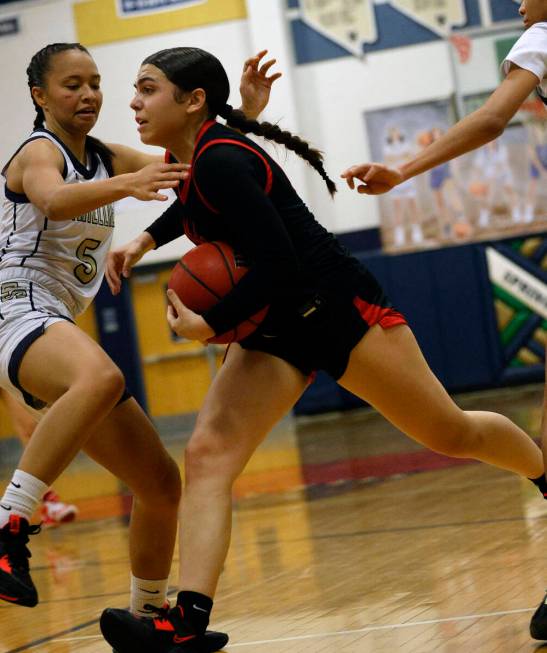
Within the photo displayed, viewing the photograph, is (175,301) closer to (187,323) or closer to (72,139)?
(187,323)

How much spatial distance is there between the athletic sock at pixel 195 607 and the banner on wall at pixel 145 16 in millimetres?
10639

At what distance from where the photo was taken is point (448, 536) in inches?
194

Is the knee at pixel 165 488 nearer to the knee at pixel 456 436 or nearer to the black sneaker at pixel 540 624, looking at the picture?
the knee at pixel 456 436

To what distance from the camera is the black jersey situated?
9.99ft

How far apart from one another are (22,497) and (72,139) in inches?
46.1

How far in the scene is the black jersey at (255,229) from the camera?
3045mm

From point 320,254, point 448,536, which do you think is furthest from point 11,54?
point 320,254

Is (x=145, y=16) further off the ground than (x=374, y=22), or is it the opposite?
(x=145, y=16)

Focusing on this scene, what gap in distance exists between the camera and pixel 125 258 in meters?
3.67

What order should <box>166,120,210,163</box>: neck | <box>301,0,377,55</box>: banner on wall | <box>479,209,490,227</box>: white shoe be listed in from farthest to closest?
<box>301,0,377,55</box>: banner on wall
<box>479,209,490,227</box>: white shoe
<box>166,120,210,163</box>: neck

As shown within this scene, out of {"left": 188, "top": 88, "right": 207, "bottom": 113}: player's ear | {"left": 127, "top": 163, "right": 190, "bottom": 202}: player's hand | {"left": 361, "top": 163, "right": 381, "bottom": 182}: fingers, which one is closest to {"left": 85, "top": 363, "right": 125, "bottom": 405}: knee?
{"left": 127, "top": 163, "right": 190, "bottom": 202}: player's hand

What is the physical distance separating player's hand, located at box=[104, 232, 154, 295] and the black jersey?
14.0 inches

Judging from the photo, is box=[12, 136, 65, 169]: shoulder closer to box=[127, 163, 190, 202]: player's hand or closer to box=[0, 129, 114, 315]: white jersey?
box=[0, 129, 114, 315]: white jersey

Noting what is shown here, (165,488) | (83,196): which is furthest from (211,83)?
(165,488)
